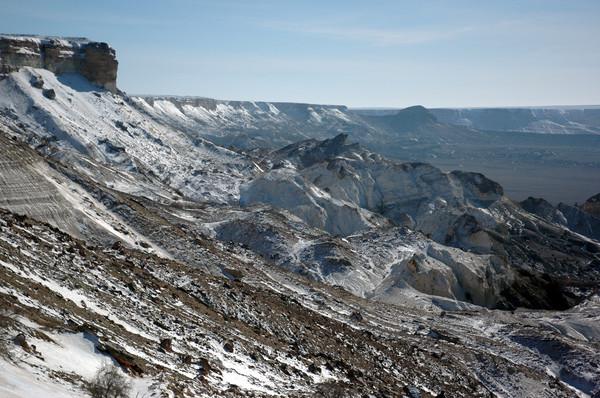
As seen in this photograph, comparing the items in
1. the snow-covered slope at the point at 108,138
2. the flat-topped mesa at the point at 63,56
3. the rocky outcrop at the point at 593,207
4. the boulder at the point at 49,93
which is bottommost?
the rocky outcrop at the point at 593,207

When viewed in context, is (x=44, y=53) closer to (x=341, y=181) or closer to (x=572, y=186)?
(x=341, y=181)

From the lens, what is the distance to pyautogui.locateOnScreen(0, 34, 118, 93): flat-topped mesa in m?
56.3

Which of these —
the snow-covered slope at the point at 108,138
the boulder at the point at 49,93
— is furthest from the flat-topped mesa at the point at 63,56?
the boulder at the point at 49,93

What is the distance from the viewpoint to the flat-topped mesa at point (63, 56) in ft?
185

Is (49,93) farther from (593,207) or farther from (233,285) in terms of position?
(593,207)

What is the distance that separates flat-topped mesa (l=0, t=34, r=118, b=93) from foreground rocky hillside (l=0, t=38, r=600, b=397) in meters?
0.76

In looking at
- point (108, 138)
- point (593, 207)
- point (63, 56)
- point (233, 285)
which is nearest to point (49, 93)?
point (108, 138)

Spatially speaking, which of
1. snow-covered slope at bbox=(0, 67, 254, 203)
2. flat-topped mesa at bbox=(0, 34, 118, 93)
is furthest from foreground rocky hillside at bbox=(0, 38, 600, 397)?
flat-topped mesa at bbox=(0, 34, 118, 93)

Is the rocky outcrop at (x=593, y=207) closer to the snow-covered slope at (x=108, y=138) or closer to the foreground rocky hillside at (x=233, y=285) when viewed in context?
the foreground rocky hillside at (x=233, y=285)

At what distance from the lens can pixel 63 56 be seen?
62719 mm

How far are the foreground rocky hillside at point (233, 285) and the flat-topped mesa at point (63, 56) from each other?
76 cm

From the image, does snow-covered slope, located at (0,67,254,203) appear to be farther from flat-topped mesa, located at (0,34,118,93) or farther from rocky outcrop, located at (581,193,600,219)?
rocky outcrop, located at (581,193,600,219)

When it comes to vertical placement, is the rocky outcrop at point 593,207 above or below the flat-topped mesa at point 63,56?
below

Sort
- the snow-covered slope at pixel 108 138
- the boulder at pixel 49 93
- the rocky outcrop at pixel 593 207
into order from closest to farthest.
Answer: the snow-covered slope at pixel 108 138 < the boulder at pixel 49 93 < the rocky outcrop at pixel 593 207
